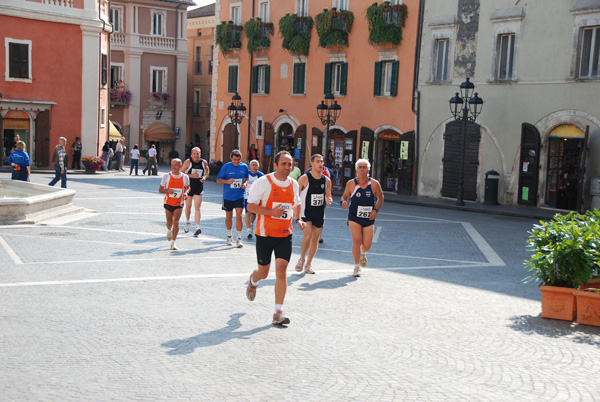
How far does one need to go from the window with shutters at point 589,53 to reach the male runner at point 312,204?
1568cm

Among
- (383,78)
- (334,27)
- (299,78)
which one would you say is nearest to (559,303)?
(383,78)

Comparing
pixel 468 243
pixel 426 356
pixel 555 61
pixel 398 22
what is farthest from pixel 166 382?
pixel 398 22

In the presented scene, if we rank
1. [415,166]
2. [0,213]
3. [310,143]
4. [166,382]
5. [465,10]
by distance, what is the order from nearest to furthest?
[166,382] < [0,213] < [465,10] < [415,166] < [310,143]

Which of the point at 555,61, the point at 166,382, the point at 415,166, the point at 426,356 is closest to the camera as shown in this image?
the point at 166,382

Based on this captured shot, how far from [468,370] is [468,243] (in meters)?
10.2

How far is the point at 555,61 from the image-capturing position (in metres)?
26.0

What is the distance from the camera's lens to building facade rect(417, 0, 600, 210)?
25.2 metres

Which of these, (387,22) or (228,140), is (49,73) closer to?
(228,140)

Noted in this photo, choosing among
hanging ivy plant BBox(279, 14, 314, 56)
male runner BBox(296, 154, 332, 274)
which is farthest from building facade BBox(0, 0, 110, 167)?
male runner BBox(296, 154, 332, 274)

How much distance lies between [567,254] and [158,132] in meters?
48.3

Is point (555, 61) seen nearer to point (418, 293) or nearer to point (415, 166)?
point (415, 166)

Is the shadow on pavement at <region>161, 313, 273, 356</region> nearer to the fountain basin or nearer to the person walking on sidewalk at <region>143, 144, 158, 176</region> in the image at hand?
the fountain basin

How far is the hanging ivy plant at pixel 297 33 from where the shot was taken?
3722cm

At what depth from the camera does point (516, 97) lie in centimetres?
2741
